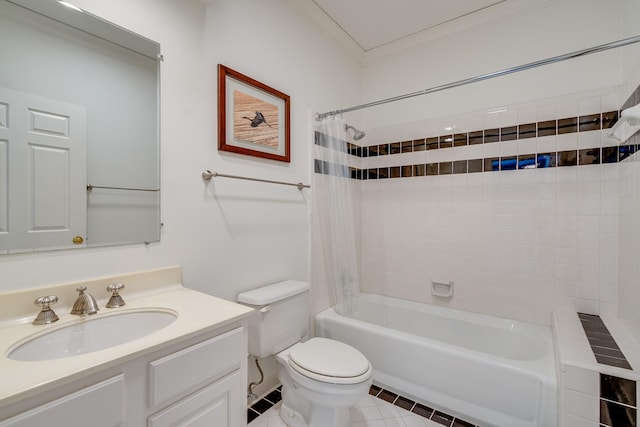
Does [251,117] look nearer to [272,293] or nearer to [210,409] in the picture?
[272,293]

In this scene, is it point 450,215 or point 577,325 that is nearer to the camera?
point 577,325

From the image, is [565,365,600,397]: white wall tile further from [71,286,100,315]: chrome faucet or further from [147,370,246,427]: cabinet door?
[71,286,100,315]: chrome faucet

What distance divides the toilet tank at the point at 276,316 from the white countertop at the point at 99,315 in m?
0.41

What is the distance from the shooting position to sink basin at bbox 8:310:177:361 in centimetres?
87

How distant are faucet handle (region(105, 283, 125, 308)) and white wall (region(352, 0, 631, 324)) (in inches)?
80.0

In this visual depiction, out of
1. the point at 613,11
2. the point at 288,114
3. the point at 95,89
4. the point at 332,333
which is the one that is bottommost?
the point at 332,333

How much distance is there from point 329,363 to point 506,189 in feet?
5.65

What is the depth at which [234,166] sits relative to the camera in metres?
1.67

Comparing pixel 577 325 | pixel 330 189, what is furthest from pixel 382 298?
pixel 577 325

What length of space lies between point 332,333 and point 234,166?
1.37 meters

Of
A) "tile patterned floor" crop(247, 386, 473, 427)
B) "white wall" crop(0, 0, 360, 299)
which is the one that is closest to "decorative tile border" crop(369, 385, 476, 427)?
"tile patterned floor" crop(247, 386, 473, 427)

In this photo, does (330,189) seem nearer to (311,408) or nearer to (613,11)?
(311,408)

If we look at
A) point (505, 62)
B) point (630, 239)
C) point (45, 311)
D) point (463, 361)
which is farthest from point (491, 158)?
point (45, 311)

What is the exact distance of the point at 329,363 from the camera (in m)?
1.45
